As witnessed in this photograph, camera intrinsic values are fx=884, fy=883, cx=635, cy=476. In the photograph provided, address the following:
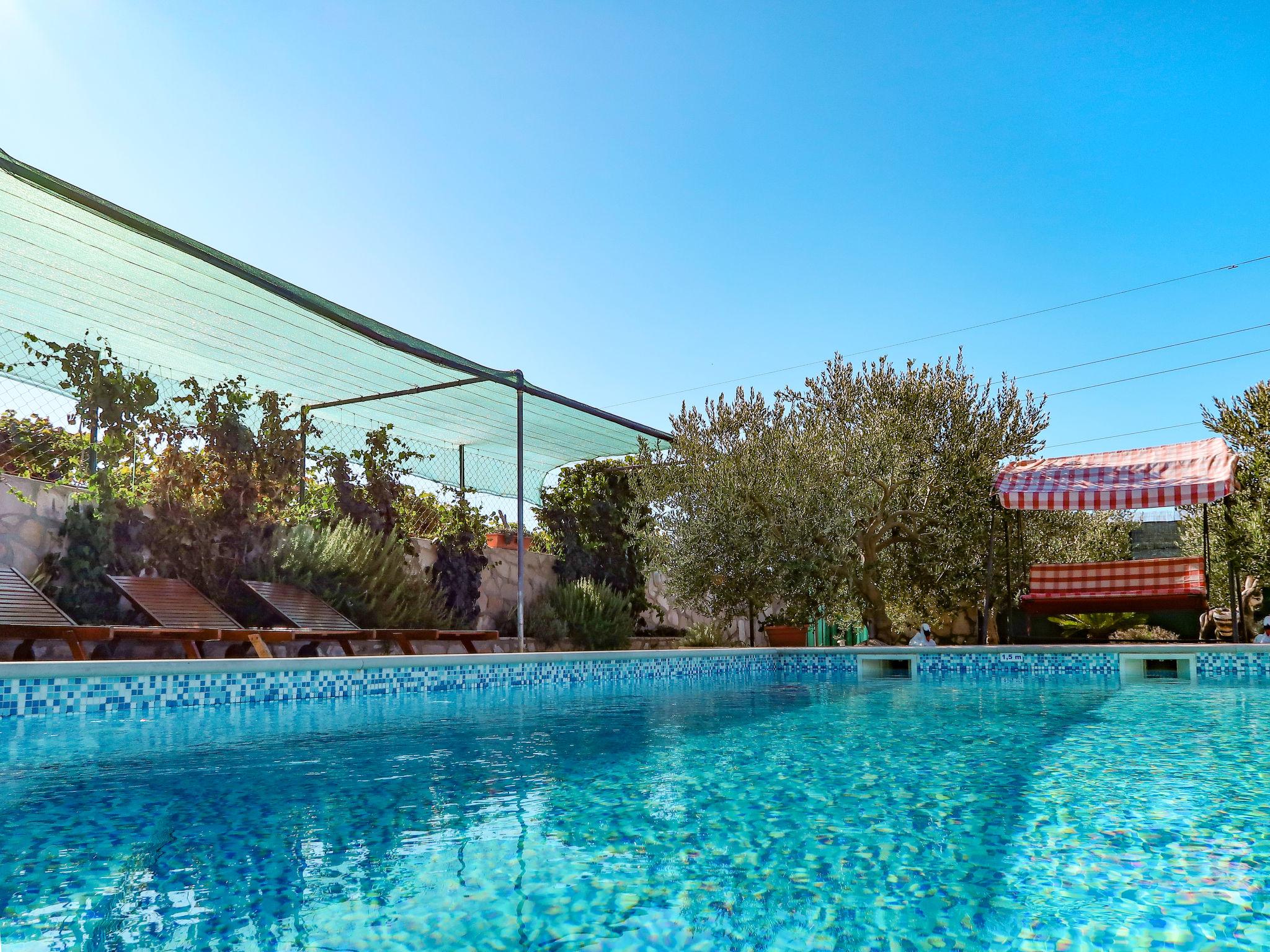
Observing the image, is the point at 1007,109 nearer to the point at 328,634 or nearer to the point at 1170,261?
the point at 1170,261

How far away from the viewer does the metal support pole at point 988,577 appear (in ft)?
34.4

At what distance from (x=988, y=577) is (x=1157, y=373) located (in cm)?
827

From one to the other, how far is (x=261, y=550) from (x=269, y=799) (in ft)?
20.3

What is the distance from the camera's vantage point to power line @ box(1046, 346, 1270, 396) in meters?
14.6

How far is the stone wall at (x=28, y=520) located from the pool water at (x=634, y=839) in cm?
259

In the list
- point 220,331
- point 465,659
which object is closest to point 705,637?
point 465,659

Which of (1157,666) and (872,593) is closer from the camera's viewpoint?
(1157,666)

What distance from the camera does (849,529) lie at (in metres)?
10.6

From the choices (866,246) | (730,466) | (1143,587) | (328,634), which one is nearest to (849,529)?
(730,466)

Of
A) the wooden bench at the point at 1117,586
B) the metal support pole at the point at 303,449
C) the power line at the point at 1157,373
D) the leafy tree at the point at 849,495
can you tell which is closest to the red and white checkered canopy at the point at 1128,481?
the leafy tree at the point at 849,495

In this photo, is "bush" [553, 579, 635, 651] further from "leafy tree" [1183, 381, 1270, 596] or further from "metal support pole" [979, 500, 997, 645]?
"leafy tree" [1183, 381, 1270, 596]

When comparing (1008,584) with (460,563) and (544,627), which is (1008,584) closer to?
(544,627)

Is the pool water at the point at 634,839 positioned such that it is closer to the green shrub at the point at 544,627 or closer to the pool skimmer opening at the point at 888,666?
the pool skimmer opening at the point at 888,666

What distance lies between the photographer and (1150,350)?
1555cm
